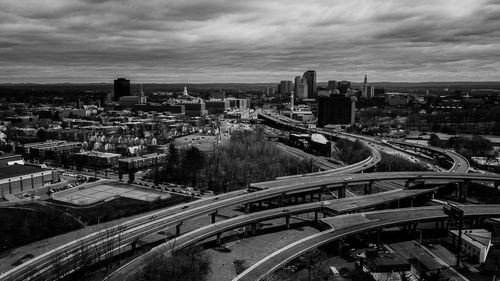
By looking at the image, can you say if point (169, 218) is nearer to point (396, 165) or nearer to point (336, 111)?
point (396, 165)

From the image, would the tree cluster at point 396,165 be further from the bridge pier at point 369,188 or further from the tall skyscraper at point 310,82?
the tall skyscraper at point 310,82

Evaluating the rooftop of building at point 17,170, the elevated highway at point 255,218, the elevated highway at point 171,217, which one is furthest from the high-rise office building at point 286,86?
the elevated highway at point 255,218

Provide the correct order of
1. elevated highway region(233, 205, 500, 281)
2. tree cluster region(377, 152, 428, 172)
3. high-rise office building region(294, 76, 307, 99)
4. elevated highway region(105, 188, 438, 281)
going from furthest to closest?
high-rise office building region(294, 76, 307, 99)
tree cluster region(377, 152, 428, 172)
elevated highway region(233, 205, 500, 281)
elevated highway region(105, 188, 438, 281)

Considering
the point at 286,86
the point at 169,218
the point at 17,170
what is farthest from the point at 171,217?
the point at 286,86

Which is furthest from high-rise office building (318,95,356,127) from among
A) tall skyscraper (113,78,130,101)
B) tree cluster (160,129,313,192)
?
tall skyscraper (113,78,130,101)

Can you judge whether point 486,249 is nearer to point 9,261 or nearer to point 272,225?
point 272,225

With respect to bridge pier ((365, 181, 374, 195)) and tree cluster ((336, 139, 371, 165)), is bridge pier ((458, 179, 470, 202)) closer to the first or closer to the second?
bridge pier ((365, 181, 374, 195))
